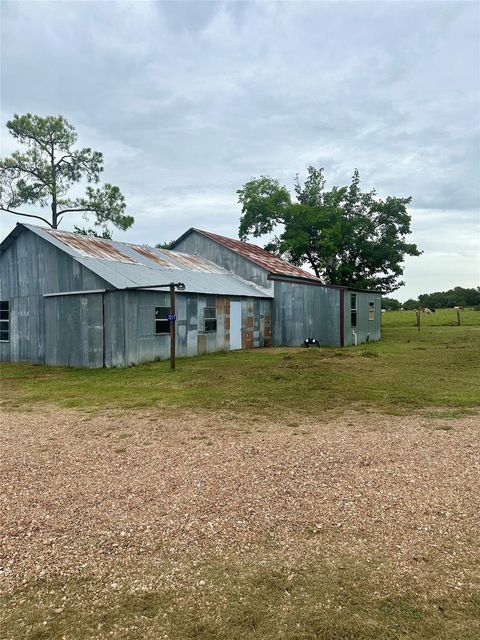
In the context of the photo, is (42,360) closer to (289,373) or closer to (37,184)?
(289,373)

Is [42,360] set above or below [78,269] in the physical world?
below

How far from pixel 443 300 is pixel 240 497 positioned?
85024mm

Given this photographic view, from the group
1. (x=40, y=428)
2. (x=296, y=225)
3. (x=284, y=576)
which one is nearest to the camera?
(x=284, y=576)

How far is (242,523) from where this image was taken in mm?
3951

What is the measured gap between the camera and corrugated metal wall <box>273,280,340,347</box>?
23.5m

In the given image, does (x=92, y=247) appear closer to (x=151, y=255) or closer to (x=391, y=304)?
(x=151, y=255)

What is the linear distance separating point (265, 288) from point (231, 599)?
75.3 ft

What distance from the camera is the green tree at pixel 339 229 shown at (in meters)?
35.9

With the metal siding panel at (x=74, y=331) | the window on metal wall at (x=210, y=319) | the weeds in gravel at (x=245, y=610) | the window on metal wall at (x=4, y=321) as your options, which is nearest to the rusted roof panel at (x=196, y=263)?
the window on metal wall at (x=210, y=319)

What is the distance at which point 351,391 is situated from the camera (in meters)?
10.3

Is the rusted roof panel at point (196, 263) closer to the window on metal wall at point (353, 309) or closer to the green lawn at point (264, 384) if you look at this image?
the window on metal wall at point (353, 309)

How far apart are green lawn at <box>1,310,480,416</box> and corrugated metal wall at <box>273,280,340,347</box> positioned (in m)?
6.30

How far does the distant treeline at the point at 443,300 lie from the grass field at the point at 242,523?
76.2 meters

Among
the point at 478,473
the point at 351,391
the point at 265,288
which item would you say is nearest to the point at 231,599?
the point at 478,473
